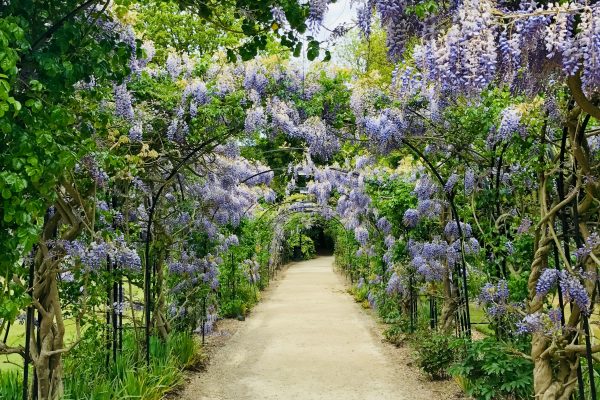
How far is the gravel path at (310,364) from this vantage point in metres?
5.41

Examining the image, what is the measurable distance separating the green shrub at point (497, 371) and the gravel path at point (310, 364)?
1002mm

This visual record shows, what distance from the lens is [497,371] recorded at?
12.8 feet

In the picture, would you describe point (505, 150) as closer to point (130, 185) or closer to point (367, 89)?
point (367, 89)

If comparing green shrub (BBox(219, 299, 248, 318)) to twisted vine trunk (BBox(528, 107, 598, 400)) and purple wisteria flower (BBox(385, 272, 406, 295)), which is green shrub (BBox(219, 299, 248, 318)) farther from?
twisted vine trunk (BBox(528, 107, 598, 400))

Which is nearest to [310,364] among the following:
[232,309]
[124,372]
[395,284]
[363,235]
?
[395,284]

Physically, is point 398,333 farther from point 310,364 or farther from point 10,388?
point 10,388

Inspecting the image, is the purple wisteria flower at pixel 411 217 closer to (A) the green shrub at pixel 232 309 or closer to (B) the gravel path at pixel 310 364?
(B) the gravel path at pixel 310 364

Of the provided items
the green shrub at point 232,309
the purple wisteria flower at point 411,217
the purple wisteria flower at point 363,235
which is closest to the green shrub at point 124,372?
the purple wisteria flower at point 411,217

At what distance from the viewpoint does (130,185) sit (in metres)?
5.79

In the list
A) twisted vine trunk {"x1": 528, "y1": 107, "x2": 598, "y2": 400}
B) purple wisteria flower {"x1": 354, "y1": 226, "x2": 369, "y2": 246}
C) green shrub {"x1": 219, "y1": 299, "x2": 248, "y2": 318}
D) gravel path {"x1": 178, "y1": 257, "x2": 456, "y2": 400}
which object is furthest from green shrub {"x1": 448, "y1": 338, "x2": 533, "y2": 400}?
green shrub {"x1": 219, "y1": 299, "x2": 248, "y2": 318}

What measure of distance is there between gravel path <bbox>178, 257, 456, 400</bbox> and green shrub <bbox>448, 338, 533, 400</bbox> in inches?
39.4

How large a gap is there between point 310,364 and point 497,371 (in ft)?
10.1

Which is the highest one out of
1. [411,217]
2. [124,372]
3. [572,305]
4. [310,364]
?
[411,217]

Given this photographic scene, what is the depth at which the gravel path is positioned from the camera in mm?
5406
